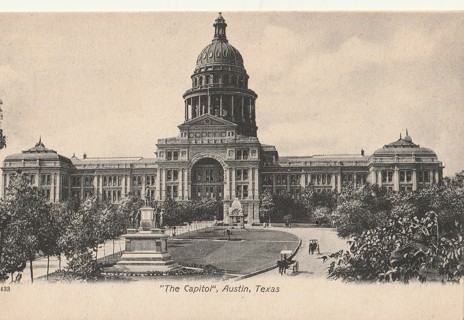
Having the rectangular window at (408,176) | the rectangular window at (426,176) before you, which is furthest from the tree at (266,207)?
the rectangular window at (426,176)

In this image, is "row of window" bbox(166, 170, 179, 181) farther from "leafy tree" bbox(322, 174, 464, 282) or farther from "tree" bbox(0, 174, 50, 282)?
"leafy tree" bbox(322, 174, 464, 282)

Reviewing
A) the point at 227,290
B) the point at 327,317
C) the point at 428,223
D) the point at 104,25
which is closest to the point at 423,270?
the point at 428,223

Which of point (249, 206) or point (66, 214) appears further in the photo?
point (249, 206)

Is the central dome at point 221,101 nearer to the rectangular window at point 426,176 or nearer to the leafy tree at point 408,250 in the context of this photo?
the rectangular window at point 426,176

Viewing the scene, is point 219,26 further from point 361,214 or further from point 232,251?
point 361,214

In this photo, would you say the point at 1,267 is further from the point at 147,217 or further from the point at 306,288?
the point at 306,288
